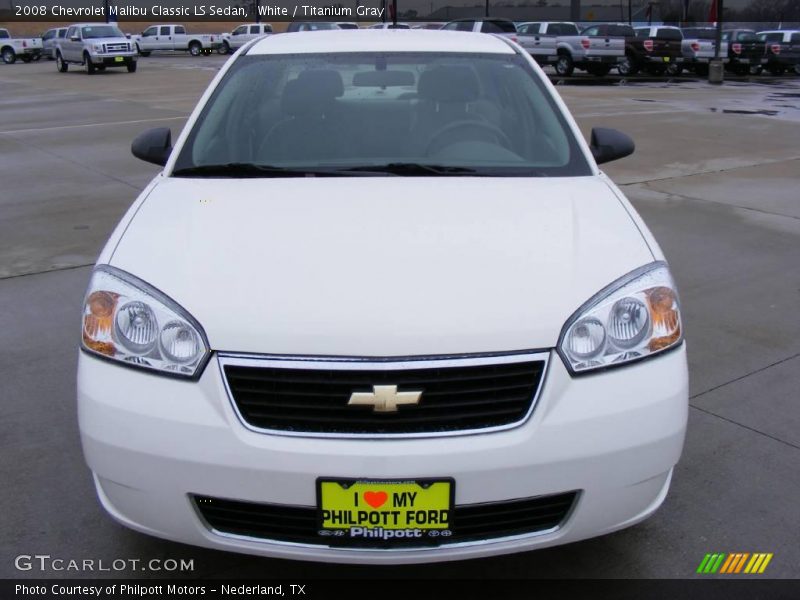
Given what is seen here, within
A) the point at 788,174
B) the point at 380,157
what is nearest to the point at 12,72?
the point at 788,174

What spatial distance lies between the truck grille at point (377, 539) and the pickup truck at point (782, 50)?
31497 mm

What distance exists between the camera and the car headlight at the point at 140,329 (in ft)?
7.68

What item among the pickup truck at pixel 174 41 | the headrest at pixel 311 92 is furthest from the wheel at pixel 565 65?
the headrest at pixel 311 92

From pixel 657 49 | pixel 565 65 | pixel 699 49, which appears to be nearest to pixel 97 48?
pixel 565 65

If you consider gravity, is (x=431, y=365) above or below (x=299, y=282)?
below

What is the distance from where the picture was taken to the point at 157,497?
7.58 ft

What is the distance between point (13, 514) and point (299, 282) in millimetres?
1527

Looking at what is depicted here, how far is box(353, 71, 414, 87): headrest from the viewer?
153 inches

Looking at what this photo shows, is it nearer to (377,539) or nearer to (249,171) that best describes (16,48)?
(249,171)

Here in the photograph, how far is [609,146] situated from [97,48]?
29.6m

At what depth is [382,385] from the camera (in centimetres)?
224

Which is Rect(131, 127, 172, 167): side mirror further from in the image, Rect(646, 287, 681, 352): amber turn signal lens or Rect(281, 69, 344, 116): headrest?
Rect(646, 287, 681, 352): amber turn signal lens

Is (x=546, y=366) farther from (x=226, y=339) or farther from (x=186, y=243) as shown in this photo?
(x=186, y=243)

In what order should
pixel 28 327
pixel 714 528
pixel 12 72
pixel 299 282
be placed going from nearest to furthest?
pixel 299 282, pixel 714 528, pixel 28 327, pixel 12 72
